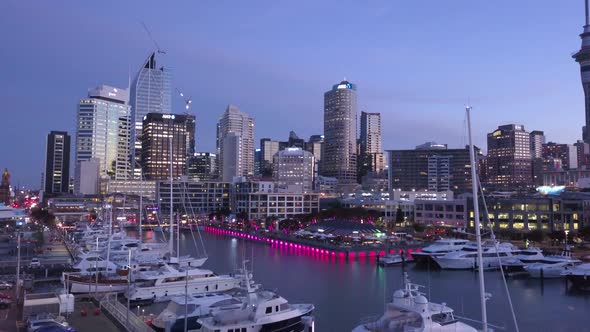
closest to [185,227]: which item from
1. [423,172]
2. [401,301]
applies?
[401,301]

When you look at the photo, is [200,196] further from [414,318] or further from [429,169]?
[414,318]

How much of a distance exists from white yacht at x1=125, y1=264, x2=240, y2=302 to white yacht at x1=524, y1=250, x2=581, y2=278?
26.7m

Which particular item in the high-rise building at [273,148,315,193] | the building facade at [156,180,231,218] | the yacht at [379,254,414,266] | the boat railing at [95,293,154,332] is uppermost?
the high-rise building at [273,148,315,193]

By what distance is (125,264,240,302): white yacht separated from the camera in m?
33.4

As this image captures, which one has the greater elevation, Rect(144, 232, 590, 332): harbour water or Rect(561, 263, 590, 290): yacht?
Rect(561, 263, 590, 290): yacht

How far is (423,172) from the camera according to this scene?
19088cm

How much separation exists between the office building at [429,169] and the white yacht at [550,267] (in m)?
144

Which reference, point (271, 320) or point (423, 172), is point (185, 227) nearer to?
point (271, 320)

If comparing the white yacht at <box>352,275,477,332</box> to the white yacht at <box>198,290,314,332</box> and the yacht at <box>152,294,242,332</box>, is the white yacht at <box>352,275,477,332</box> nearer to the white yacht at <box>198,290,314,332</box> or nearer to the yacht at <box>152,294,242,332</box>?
the white yacht at <box>198,290,314,332</box>

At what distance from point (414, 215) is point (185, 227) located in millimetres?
50820

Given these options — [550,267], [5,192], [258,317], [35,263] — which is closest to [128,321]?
[258,317]

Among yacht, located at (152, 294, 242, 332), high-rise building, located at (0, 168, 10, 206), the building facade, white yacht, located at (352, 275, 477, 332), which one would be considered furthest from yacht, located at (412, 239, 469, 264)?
high-rise building, located at (0, 168, 10, 206)

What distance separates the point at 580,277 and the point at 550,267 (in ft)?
13.1

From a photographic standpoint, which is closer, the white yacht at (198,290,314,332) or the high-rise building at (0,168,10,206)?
the white yacht at (198,290,314,332)
